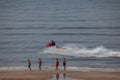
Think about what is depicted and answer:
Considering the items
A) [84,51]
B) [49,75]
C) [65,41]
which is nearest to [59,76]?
[49,75]

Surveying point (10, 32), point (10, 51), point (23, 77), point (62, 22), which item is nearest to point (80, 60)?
point (10, 51)

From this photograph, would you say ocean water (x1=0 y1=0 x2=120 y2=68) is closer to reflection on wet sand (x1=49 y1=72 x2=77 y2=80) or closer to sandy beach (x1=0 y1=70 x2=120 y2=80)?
sandy beach (x1=0 y1=70 x2=120 y2=80)

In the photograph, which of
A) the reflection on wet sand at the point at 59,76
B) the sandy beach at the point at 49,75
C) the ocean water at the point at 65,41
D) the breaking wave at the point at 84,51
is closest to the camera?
the reflection on wet sand at the point at 59,76

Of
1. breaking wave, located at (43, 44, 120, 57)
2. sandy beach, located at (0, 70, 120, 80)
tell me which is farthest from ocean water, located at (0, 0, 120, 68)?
sandy beach, located at (0, 70, 120, 80)

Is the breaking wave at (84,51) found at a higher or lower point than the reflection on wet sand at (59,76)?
higher

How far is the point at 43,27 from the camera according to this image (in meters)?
105

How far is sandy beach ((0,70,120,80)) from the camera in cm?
4716

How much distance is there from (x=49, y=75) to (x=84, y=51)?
22.9 m

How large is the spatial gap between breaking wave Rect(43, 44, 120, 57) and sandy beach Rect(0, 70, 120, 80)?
17803mm

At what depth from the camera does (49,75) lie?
158ft

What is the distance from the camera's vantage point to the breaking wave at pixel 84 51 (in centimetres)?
6762

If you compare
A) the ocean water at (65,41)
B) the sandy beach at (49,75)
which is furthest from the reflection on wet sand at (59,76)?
the ocean water at (65,41)

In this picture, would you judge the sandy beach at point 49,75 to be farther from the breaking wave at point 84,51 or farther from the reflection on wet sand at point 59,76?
the breaking wave at point 84,51

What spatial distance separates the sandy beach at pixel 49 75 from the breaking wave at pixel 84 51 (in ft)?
58.4
